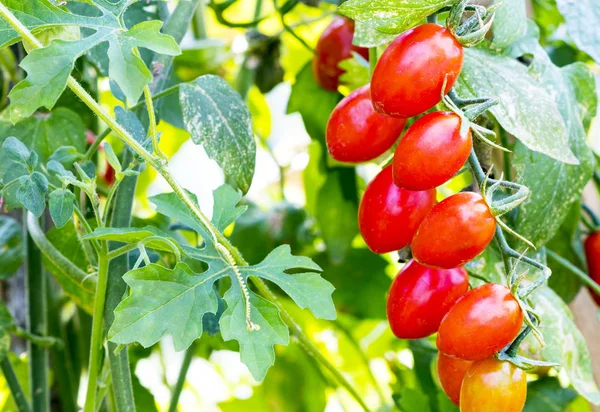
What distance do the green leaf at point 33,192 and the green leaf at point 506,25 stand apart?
33 cm

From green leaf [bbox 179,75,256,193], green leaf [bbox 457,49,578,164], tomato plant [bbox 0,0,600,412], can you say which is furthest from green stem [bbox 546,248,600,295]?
green leaf [bbox 179,75,256,193]

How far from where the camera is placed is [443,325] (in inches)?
17.9

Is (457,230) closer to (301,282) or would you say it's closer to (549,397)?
(301,282)

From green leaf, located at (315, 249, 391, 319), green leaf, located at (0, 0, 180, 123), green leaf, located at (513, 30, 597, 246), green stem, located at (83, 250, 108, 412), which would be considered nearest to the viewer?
green leaf, located at (0, 0, 180, 123)

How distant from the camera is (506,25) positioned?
1.79 feet

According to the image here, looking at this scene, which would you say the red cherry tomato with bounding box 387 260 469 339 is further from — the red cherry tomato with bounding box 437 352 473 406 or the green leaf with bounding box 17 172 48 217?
the green leaf with bounding box 17 172 48 217

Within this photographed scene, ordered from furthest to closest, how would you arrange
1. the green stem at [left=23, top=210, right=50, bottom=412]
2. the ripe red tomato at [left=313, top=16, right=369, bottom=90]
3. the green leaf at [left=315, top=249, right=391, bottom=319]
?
1. the green leaf at [left=315, top=249, right=391, bottom=319]
2. the ripe red tomato at [left=313, top=16, right=369, bottom=90]
3. the green stem at [left=23, top=210, right=50, bottom=412]

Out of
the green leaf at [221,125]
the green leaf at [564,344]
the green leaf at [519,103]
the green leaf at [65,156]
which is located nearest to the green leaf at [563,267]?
the green leaf at [564,344]

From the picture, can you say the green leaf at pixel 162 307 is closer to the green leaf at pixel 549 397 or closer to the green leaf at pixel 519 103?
the green leaf at pixel 519 103

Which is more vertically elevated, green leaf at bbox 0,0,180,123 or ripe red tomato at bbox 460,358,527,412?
green leaf at bbox 0,0,180,123

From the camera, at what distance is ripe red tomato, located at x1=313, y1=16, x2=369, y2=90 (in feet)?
2.77

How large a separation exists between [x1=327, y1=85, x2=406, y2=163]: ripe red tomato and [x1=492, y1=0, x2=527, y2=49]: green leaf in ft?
0.31

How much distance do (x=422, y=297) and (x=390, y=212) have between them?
0.06 m

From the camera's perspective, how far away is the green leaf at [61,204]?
433 mm
